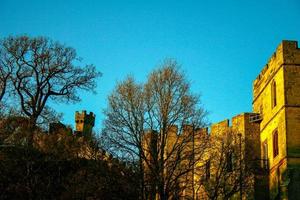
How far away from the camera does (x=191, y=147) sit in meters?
32.7

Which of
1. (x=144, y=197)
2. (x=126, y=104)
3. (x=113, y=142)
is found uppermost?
(x=126, y=104)

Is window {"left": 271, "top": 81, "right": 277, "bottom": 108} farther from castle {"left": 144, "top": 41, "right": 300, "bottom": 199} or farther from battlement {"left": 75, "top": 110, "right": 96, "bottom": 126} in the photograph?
battlement {"left": 75, "top": 110, "right": 96, "bottom": 126}

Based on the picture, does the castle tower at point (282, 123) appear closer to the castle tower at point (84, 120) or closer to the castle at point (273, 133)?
the castle at point (273, 133)

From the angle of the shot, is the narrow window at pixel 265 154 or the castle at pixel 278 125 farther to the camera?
the narrow window at pixel 265 154

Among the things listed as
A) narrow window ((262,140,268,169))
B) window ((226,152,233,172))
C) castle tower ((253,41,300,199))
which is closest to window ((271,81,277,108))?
castle tower ((253,41,300,199))

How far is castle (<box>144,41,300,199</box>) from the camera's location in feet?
117

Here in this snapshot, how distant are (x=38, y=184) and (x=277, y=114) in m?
16.0

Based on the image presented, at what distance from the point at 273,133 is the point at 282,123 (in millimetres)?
1684

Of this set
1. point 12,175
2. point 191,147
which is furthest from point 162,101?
point 12,175

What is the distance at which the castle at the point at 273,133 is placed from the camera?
1400 inches

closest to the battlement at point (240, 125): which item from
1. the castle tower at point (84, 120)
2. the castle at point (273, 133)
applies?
the castle at point (273, 133)

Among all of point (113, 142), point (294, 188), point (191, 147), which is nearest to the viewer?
point (113, 142)

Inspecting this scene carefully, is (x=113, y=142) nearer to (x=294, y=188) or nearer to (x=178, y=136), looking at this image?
(x=178, y=136)

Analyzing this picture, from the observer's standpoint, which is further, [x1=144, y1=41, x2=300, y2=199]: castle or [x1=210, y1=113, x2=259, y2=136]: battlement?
[x1=210, y1=113, x2=259, y2=136]: battlement
